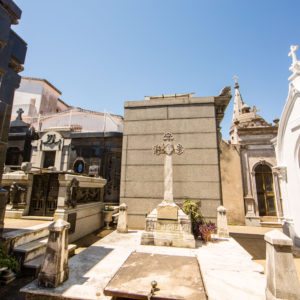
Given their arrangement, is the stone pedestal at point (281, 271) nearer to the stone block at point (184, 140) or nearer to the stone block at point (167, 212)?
the stone block at point (167, 212)

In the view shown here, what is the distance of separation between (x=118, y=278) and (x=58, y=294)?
1163 mm

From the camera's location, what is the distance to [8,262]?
4.60 m

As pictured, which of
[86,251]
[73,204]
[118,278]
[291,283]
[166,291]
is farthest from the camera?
[73,204]

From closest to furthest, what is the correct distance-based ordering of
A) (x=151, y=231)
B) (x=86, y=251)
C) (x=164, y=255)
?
1. (x=164, y=255)
2. (x=86, y=251)
3. (x=151, y=231)

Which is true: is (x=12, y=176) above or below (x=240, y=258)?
above

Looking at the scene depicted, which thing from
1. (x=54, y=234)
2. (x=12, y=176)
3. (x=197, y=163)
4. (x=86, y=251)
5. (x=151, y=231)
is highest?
(x=197, y=163)

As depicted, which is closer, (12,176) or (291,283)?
(291,283)

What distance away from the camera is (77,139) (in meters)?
13.7

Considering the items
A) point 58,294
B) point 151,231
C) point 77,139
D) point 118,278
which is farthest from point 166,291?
point 77,139

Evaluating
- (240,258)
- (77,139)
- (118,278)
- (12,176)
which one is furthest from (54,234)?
(77,139)

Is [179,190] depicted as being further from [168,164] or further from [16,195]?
[16,195]

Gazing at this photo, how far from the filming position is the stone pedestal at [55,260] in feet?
12.8

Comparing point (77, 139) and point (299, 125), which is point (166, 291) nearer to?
point (299, 125)

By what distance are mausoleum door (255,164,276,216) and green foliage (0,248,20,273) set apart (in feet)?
50.9
